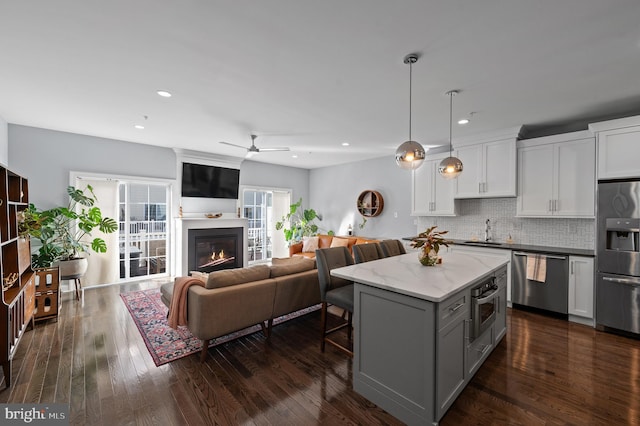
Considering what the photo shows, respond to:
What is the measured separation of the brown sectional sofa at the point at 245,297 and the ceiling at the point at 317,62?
1962 mm

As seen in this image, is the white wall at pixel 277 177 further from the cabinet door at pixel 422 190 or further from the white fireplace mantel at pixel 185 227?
the cabinet door at pixel 422 190

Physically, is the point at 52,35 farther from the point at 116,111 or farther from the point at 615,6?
the point at 615,6

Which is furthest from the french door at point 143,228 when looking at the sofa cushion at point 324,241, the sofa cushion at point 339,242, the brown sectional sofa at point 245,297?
the sofa cushion at point 339,242

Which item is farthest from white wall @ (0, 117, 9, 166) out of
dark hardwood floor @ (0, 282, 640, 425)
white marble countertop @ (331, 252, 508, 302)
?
white marble countertop @ (331, 252, 508, 302)

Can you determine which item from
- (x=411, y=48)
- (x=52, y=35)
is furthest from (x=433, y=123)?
(x=52, y=35)

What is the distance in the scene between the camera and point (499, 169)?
167 inches

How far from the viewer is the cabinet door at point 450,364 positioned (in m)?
1.72

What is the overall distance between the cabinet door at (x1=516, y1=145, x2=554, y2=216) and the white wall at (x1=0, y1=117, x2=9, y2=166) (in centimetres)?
749

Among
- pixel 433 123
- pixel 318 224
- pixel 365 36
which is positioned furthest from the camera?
pixel 318 224

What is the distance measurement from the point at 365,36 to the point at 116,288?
562 centimetres

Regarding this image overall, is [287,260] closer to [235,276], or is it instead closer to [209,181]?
[235,276]

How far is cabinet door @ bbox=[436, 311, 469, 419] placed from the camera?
67.9 inches

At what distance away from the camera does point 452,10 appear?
171cm

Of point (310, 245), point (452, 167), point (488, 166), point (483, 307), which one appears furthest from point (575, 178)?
point (310, 245)
